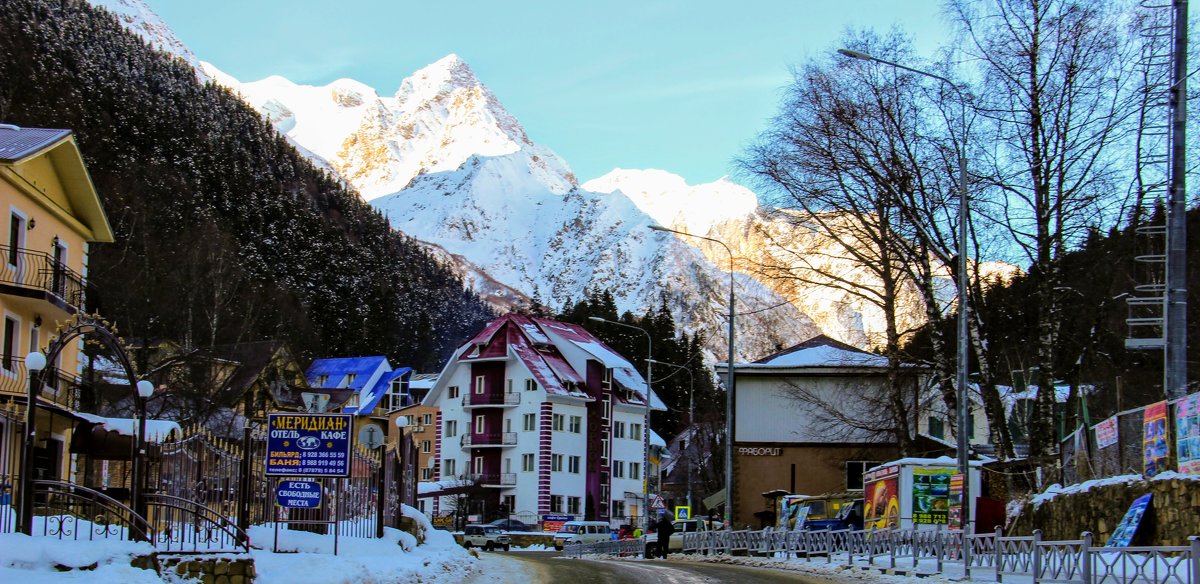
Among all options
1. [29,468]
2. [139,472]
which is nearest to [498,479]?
[139,472]

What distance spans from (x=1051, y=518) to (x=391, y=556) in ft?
42.3

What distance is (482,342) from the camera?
81.4 metres

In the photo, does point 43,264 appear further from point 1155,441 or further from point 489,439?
point 489,439

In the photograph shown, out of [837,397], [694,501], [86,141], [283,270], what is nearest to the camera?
[837,397]

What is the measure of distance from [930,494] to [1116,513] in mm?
10314

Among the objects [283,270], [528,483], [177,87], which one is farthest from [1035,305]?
[177,87]

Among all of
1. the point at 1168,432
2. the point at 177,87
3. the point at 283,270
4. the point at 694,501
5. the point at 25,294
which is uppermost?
the point at 177,87

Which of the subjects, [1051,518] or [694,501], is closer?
[1051,518]

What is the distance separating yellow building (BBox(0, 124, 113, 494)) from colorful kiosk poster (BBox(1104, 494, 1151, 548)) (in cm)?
2123

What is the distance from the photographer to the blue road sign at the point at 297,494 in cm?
2003

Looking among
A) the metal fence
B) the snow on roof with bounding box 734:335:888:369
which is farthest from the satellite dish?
the snow on roof with bounding box 734:335:888:369

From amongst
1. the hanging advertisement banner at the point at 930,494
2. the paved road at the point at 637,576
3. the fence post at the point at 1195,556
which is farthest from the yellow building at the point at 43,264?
the fence post at the point at 1195,556

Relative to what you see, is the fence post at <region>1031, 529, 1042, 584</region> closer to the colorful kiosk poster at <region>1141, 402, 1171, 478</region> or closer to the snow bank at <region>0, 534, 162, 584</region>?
the colorful kiosk poster at <region>1141, 402, 1171, 478</region>

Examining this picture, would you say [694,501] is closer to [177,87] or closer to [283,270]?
[283,270]
